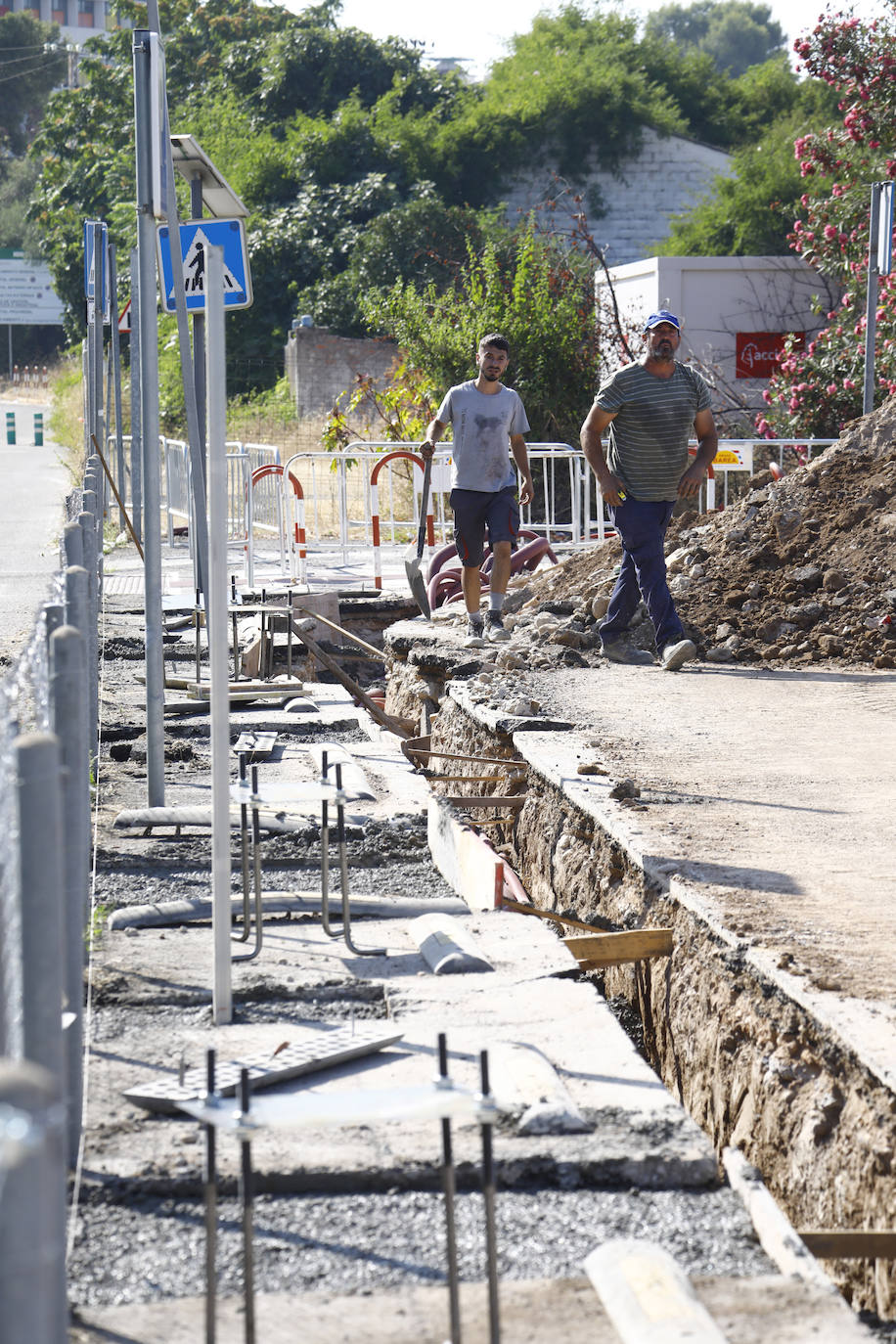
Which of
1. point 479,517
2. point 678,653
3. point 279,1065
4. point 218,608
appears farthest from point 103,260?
point 279,1065

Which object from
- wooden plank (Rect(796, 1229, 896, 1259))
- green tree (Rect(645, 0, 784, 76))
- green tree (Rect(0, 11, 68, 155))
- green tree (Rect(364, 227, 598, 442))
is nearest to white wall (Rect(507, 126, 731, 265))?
green tree (Rect(364, 227, 598, 442))

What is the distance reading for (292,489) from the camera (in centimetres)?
1723

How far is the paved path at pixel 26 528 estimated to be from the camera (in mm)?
13664

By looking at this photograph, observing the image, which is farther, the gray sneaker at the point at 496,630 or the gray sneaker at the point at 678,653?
the gray sneaker at the point at 496,630

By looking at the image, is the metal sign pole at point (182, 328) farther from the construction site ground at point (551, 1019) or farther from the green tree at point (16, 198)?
the green tree at point (16, 198)

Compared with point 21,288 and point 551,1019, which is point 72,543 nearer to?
point 551,1019

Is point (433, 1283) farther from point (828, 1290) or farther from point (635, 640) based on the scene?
point (635, 640)

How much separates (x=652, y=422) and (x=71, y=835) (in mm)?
6847

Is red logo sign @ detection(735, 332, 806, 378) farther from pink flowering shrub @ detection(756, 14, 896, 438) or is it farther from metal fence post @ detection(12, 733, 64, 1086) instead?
metal fence post @ detection(12, 733, 64, 1086)

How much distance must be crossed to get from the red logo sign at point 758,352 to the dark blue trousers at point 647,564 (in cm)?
1230

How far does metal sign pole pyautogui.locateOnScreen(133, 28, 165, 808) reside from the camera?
5.68 m

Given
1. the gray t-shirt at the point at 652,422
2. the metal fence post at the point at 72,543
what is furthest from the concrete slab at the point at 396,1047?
the gray t-shirt at the point at 652,422

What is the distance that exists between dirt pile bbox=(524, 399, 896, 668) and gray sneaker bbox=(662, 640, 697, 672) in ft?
1.25

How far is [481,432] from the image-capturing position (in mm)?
10273
